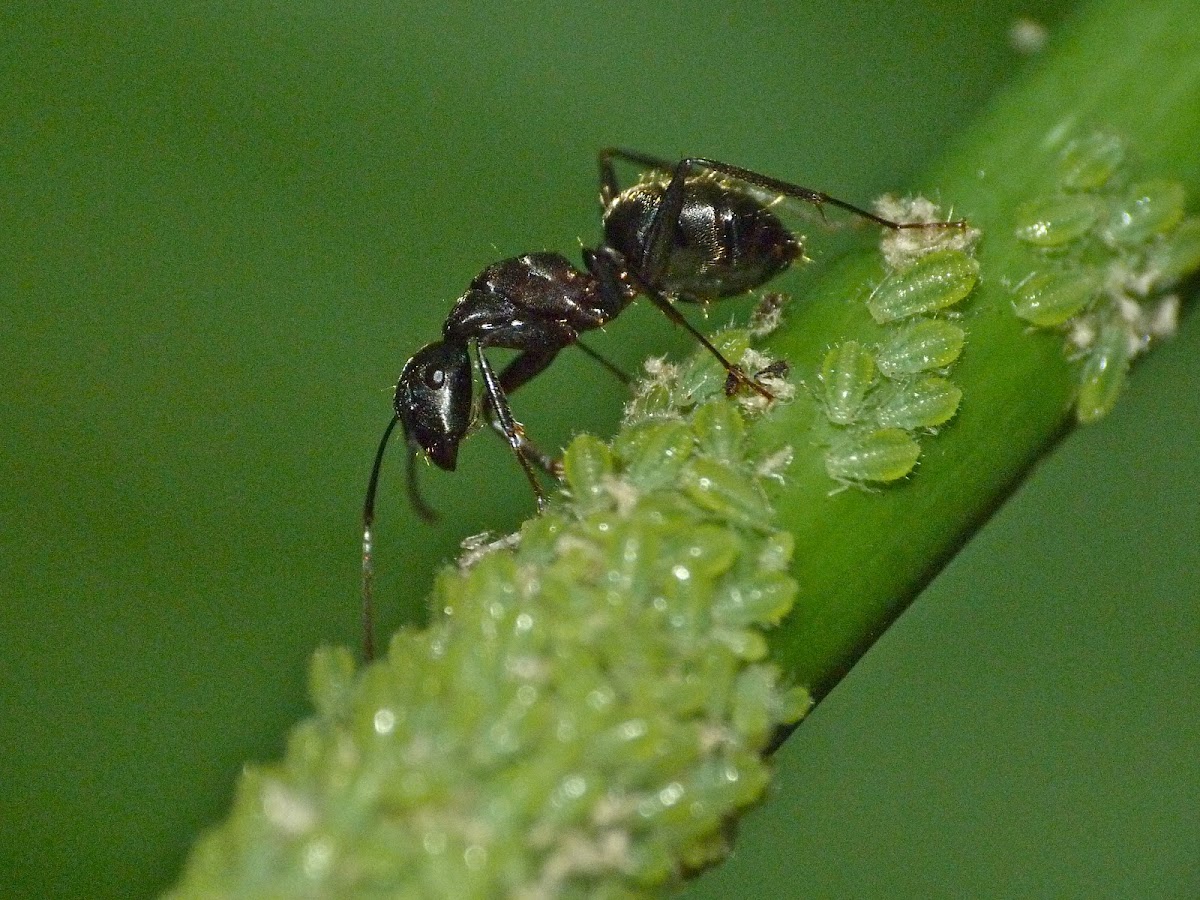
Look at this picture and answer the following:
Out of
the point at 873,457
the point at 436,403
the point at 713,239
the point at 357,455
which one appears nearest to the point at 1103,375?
the point at 873,457

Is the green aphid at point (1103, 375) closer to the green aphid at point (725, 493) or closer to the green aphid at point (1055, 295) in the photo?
the green aphid at point (1055, 295)

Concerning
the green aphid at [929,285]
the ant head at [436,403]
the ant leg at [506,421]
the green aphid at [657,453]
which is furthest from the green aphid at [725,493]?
the ant head at [436,403]

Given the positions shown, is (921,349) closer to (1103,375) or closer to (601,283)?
(1103,375)

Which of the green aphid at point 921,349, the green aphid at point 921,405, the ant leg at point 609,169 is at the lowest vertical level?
the green aphid at point 921,405

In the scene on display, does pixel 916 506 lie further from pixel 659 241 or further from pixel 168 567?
pixel 168 567

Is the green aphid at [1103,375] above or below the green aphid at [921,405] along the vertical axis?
below

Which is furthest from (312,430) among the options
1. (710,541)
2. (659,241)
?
(710,541)

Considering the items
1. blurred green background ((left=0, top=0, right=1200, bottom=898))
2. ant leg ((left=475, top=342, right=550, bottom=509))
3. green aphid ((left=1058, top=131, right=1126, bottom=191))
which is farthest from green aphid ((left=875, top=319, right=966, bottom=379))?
blurred green background ((left=0, top=0, right=1200, bottom=898))
